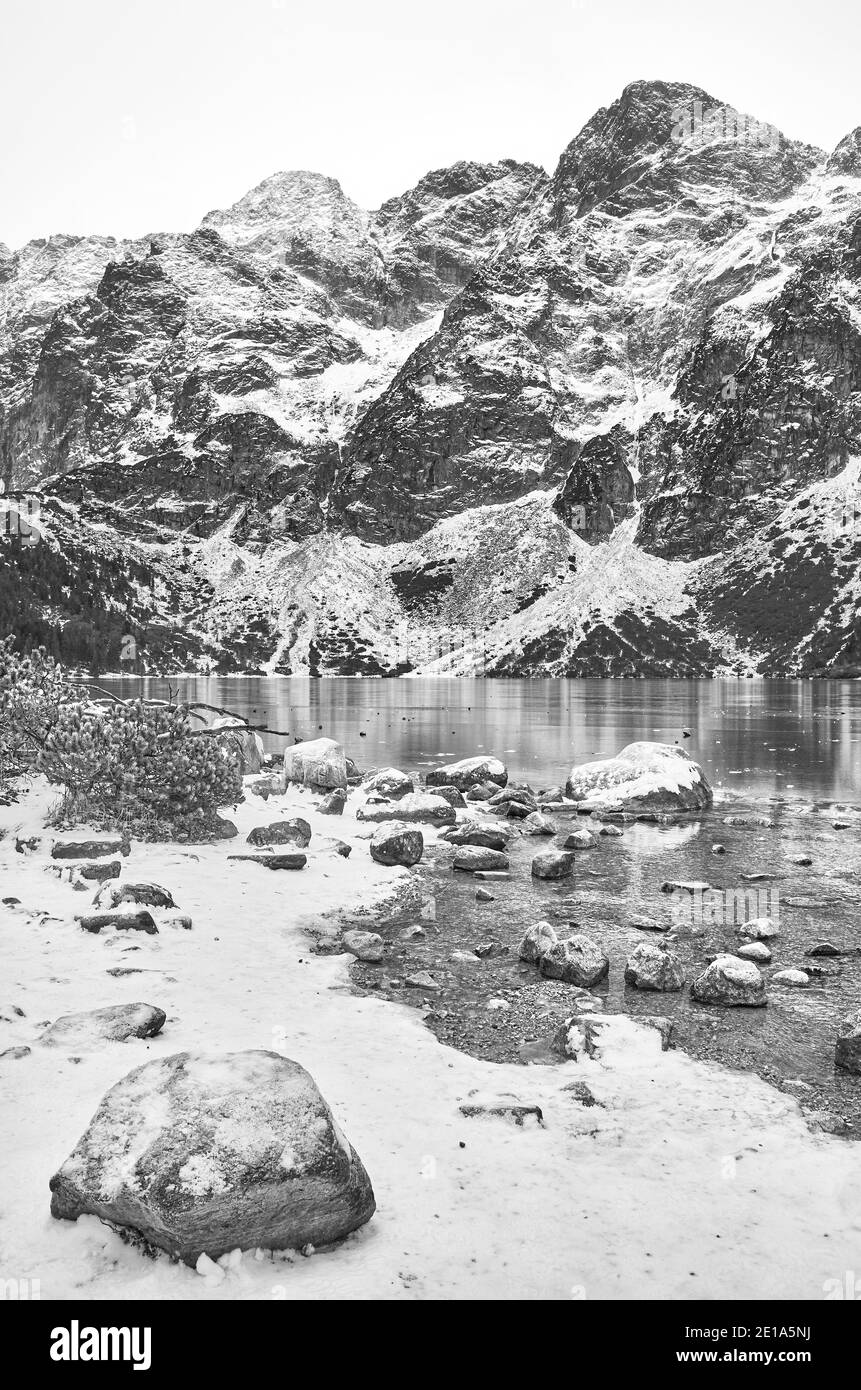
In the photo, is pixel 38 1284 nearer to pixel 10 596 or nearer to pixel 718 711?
pixel 718 711

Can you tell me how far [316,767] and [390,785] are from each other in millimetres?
2447

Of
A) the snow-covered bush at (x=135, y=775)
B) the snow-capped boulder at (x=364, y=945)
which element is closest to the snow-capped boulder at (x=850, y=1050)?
the snow-capped boulder at (x=364, y=945)

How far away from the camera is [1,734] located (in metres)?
17.7

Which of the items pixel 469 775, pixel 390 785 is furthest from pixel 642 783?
pixel 390 785

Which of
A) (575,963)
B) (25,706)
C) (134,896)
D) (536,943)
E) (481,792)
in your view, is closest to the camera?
(575,963)

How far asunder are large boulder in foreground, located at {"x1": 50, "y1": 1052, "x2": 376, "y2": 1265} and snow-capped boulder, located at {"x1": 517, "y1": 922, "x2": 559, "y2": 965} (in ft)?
19.3

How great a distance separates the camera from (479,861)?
17062 millimetres

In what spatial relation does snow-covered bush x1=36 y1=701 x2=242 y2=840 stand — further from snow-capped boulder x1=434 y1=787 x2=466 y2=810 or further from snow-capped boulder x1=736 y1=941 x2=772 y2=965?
snow-capped boulder x1=736 y1=941 x2=772 y2=965

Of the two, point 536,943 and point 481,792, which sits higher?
point 536,943

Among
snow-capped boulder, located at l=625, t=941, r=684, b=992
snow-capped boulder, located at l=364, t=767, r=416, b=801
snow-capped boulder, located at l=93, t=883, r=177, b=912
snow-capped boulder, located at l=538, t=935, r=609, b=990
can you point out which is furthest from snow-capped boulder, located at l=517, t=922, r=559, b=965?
snow-capped boulder, located at l=364, t=767, r=416, b=801

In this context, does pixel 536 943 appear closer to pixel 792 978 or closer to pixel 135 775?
pixel 792 978

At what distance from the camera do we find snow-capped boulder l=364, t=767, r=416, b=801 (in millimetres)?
25792

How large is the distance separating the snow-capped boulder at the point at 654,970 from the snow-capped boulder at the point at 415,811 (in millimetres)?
11128

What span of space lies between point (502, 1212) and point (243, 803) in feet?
50.7
